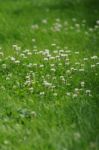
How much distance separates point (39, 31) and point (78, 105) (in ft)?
20.4

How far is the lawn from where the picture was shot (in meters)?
6.81

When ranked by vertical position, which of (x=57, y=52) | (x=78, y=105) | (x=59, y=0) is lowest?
(x=59, y=0)

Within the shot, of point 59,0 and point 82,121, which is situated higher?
point 82,121

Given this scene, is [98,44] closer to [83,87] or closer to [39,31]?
[39,31]

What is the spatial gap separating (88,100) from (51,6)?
32.2ft

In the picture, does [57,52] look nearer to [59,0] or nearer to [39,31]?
[39,31]

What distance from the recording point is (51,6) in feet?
57.2

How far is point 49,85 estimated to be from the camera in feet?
28.4

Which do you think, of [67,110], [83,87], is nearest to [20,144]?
[67,110]

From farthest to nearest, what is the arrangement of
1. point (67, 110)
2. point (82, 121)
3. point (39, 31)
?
point (39, 31) < point (67, 110) < point (82, 121)

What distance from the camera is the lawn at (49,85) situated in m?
6.81

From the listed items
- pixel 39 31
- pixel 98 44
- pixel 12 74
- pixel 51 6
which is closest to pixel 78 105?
pixel 12 74

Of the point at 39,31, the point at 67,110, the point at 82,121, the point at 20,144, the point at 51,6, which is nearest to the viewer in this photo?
the point at 20,144

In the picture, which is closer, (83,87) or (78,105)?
(78,105)
